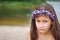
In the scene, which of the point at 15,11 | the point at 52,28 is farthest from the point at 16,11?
the point at 52,28

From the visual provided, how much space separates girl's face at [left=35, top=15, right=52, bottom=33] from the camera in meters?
1.75

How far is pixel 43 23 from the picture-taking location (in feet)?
5.73

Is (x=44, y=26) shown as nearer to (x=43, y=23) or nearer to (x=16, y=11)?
(x=43, y=23)

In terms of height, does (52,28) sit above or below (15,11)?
below

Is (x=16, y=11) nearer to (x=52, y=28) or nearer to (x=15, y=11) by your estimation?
(x=15, y=11)

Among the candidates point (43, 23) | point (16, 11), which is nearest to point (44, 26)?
point (43, 23)

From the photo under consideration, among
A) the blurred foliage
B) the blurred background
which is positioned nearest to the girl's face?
the blurred background

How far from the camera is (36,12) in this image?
179cm

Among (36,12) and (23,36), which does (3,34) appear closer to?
(23,36)

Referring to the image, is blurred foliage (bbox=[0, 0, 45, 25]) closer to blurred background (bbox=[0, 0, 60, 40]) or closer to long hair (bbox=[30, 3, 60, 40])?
blurred background (bbox=[0, 0, 60, 40])

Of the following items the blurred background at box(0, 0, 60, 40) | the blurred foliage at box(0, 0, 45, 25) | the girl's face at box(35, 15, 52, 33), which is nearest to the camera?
the girl's face at box(35, 15, 52, 33)

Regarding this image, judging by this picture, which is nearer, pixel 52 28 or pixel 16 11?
pixel 52 28

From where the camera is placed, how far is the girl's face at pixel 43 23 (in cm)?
175

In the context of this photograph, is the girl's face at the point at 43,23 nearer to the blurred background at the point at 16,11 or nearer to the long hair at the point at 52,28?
the long hair at the point at 52,28
